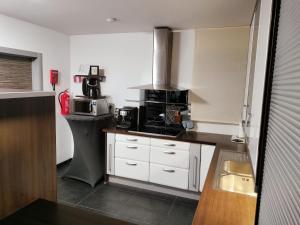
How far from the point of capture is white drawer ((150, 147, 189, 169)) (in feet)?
9.73

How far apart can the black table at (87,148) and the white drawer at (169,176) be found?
2.79ft

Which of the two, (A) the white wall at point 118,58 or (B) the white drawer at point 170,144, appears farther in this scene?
(A) the white wall at point 118,58

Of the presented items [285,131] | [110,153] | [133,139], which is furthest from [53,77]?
[285,131]

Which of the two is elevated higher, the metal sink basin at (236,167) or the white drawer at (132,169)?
the metal sink basin at (236,167)

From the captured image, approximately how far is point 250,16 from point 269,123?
2077 millimetres

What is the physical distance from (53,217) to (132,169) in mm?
2053

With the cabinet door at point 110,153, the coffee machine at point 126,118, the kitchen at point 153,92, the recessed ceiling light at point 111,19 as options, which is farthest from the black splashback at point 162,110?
the recessed ceiling light at point 111,19

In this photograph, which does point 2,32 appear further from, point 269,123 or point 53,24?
point 269,123

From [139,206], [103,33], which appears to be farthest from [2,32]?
[139,206]

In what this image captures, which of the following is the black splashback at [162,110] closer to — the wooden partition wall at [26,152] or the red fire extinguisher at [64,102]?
the red fire extinguisher at [64,102]

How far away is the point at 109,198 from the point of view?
301 cm

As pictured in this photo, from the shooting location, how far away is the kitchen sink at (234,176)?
1.71m

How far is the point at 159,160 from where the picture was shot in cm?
309

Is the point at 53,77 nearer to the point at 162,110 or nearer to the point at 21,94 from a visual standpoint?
the point at 162,110
